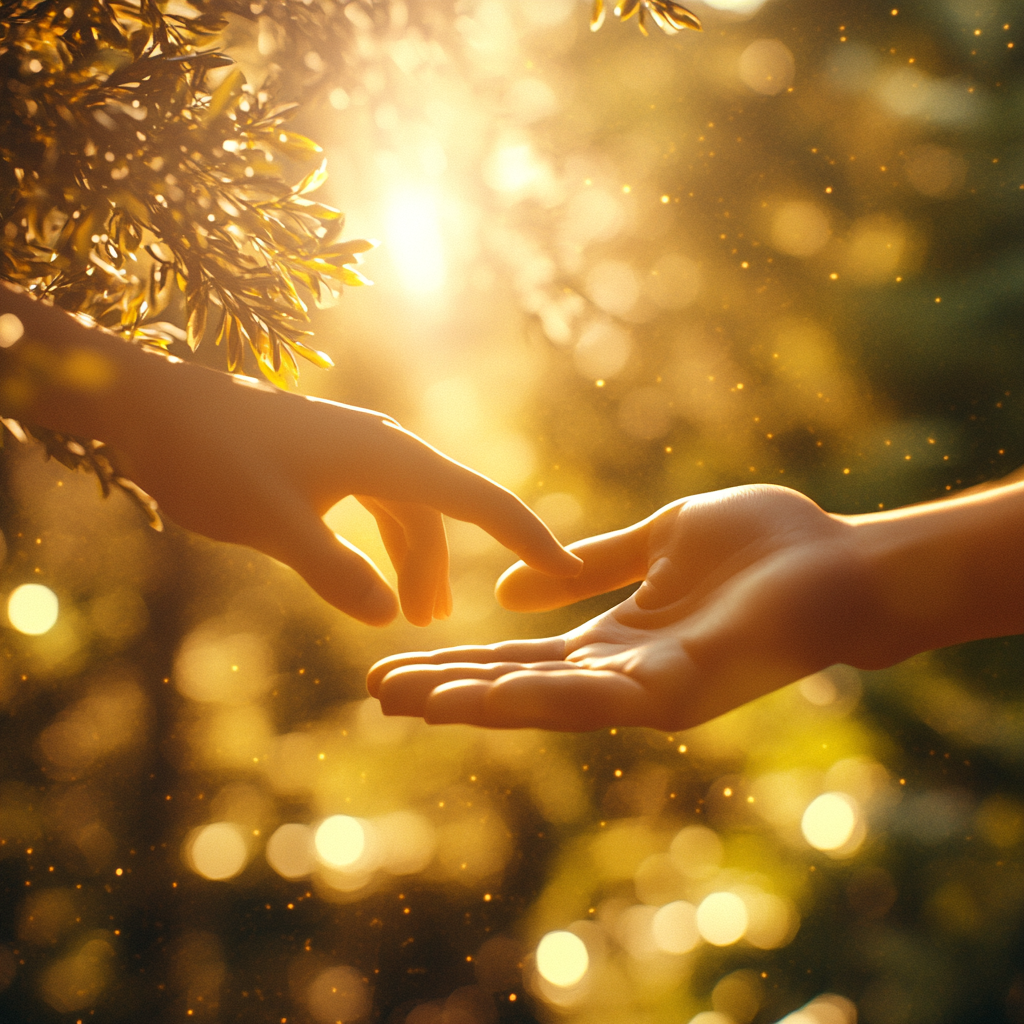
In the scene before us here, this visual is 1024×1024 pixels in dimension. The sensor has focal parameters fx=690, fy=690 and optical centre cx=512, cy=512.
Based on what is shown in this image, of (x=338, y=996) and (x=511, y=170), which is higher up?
(x=511, y=170)

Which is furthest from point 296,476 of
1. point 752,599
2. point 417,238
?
point 417,238

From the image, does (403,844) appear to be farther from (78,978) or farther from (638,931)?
(78,978)

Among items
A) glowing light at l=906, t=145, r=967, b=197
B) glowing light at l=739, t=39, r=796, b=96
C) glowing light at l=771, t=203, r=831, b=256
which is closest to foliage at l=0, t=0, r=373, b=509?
glowing light at l=771, t=203, r=831, b=256

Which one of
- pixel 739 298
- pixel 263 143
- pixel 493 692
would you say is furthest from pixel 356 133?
pixel 739 298

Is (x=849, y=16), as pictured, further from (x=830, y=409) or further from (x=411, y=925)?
(x=411, y=925)

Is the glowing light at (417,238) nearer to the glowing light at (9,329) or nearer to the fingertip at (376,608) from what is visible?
the glowing light at (9,329)

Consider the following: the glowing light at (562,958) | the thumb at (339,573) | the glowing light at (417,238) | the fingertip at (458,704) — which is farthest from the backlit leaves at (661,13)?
the glowing light at (562,958)
